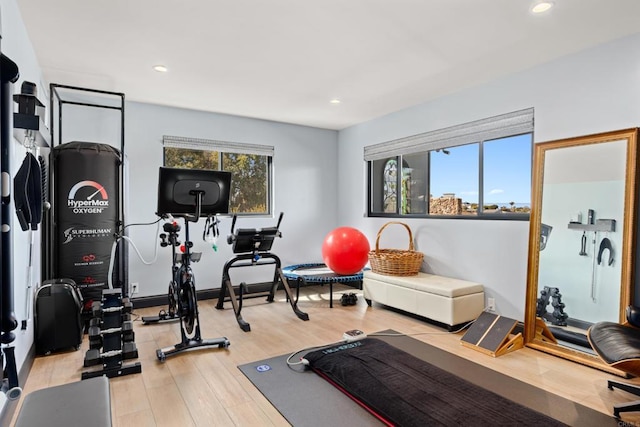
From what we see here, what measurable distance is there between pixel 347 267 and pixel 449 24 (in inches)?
113

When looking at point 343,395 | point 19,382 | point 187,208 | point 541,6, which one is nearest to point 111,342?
point 19,382

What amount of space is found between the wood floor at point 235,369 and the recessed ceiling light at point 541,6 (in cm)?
245

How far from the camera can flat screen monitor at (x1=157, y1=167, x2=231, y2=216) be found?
3014 millimetres

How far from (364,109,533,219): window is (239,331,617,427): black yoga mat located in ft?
5.21

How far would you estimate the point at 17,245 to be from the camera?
7.84 feet

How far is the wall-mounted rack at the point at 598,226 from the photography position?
288 centimetres

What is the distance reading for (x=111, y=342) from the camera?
2756mm

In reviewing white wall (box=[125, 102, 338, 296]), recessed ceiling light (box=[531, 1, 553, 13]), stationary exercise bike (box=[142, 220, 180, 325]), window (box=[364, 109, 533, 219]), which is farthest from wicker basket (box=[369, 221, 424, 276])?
recessed ceiling light (box=[531, 1, 553, 13])

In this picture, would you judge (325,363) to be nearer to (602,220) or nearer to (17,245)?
(17,245)

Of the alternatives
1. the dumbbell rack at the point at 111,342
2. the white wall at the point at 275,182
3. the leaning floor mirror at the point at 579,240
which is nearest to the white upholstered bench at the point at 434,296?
the leaning floor mirror at the point at 579,240

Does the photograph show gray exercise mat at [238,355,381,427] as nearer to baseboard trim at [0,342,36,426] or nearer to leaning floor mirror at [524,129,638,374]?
baseboard trim at [0,342,36,426]

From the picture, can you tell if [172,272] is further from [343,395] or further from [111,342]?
[343,395]

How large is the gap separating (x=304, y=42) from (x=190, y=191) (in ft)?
4.85

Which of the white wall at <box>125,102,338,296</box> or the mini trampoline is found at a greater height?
the white wall at <box>125,102,338,296</box>
